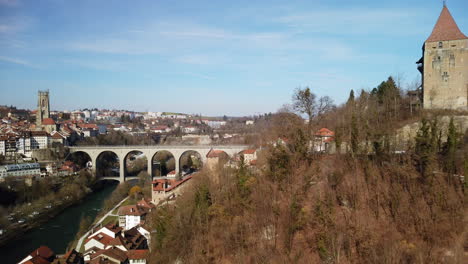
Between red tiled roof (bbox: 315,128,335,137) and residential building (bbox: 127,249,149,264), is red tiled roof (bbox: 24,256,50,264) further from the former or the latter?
red tiled roof (bbox: 315,128,335,137)

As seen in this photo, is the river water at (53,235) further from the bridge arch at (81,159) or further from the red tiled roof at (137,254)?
the bridge arch at (81,159)

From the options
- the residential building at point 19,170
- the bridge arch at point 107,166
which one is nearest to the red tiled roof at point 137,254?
the residential building at point 19,170

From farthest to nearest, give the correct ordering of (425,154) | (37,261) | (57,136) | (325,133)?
(57,136), (325,133), (37,261), (425,154)

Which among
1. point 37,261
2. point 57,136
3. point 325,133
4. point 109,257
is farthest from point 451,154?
point 57,136

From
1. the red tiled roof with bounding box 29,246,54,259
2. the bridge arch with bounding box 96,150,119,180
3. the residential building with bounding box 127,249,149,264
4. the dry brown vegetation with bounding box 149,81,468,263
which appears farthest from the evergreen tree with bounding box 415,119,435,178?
the bridge arch with bounding box 96,150,119,180

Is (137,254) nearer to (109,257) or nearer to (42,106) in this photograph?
(109,257)

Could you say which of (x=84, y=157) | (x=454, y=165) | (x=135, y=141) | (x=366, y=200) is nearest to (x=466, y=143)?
(x=454, y=165)

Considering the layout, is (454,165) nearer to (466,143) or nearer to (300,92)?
(466,143)
